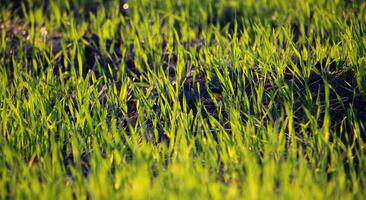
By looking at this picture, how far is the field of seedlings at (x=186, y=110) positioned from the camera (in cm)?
222

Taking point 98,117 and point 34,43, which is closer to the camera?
point 98,117

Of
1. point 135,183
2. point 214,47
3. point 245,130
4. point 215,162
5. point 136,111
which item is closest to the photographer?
point 135,183

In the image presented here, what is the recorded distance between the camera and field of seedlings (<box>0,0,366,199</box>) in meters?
2.22

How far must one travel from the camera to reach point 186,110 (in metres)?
2.89

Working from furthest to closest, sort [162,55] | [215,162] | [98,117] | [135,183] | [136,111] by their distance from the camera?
[162,55], [136,111], [98,117], [215,162], [135,183]

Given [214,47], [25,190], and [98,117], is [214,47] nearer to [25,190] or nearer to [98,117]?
[98,117]

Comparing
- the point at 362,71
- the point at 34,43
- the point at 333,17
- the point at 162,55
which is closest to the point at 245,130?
the point at 362,71

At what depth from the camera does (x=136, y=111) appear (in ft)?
10.2

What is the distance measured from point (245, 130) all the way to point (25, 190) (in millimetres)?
1037

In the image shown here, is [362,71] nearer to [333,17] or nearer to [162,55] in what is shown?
[333,17]

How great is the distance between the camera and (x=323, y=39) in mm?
3713

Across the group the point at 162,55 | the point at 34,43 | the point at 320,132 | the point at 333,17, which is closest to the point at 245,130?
the point at 320,132

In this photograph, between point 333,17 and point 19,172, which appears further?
point 333,17

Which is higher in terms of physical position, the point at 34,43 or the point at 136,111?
the point at 34,43
